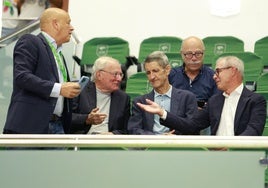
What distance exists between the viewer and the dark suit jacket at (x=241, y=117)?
3.32 metres

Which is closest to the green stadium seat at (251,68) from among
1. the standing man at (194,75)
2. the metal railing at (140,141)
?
the standing man at (194,75)

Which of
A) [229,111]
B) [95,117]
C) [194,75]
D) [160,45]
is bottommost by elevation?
[95,117]

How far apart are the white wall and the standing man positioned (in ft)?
6.27

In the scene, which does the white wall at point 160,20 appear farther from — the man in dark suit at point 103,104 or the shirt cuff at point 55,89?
the shirt cuff at point 55,89

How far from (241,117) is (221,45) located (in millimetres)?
2334

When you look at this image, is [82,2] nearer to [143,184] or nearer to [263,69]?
[263,69]

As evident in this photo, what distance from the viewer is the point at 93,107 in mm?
3896

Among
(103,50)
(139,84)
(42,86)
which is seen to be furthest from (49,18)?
(103,50)

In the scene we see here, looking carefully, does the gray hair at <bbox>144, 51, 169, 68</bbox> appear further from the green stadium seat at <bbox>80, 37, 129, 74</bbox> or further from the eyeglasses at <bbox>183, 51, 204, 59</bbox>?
the green stadium seat at <bbox>80, 37, 129, 74</bbox>

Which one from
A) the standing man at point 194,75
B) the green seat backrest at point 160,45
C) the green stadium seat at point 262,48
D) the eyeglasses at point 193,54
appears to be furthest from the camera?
the green seat backrest at point 160,45

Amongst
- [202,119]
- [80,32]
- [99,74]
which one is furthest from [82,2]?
[202,119]

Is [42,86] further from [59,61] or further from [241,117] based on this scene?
[241,117]

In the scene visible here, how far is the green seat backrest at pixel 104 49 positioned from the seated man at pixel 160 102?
2087 millimetres

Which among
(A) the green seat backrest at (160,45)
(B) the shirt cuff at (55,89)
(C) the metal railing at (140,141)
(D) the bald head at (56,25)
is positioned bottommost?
(C) the metal railing at (140,141)
